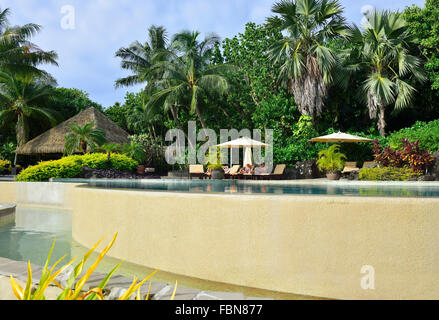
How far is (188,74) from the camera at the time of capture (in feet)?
72.7

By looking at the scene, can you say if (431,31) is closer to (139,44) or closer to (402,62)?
(402,62)

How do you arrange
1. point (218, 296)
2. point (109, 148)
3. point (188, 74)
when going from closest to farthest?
point (218, 296)
point (109, 148)
point (188, 74)

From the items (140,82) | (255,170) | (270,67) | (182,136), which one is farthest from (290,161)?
(140,82)

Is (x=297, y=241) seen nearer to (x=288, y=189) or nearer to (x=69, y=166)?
(x=288, y=189)

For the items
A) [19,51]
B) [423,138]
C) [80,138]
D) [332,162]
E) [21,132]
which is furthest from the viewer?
[21,132]

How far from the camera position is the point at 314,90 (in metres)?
17.8

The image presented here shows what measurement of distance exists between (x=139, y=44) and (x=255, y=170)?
16.0 meters

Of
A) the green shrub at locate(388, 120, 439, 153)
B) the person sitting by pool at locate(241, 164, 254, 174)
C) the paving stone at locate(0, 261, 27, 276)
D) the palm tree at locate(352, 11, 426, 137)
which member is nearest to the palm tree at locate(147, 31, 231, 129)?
the person sitting by pool at locate(241, 164, 254, 174)

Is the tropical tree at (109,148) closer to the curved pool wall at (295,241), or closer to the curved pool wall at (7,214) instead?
the curved pool wall at (7,214)

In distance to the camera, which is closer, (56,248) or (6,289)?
(6,289)

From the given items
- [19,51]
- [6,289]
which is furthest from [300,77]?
[6,289]

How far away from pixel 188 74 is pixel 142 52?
6.35 m

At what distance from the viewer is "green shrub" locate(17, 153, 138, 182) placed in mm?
11344

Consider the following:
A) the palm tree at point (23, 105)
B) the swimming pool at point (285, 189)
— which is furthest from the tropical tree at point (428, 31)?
the palm tree at point (23, 105)
